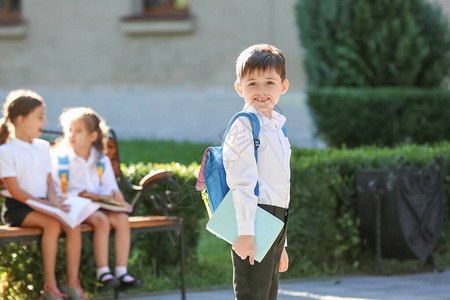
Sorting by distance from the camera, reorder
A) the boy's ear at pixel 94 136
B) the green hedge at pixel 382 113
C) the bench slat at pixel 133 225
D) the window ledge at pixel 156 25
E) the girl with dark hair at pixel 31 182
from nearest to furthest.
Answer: the bench slat at pixel 133 225, the girl with dark hair at pixel 31 182, the boy's ear at pixel 94 136, the green hedge at pixel 382 113, the window ledge at pixel 156 25

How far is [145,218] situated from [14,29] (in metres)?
10.6

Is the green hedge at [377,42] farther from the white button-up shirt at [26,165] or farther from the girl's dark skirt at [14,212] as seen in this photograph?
the girl's dark skirt at [14,212]

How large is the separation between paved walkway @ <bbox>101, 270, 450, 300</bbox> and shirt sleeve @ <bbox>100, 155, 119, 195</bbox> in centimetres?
68

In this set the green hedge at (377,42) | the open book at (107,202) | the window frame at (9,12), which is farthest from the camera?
the window frame at (9,12)

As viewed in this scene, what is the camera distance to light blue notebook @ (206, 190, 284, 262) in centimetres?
353

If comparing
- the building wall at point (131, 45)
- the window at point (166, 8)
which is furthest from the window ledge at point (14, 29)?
the window at point (166, 8)

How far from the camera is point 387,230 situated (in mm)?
6547

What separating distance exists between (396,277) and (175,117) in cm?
831

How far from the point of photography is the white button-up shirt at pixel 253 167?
3492 millimetres

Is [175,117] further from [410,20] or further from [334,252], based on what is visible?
[334,252]

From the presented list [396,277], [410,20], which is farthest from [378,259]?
[410,20]

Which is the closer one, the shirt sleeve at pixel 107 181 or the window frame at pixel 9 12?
the shirt sleeve at pixel 107 181

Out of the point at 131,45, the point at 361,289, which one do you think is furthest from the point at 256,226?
the point at 131,45

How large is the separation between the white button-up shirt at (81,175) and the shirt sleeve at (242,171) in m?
2.29
